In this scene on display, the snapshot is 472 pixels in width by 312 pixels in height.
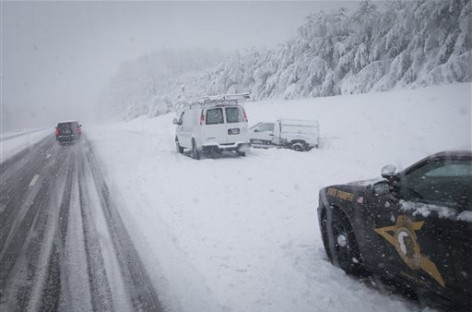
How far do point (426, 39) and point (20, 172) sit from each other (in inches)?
1025

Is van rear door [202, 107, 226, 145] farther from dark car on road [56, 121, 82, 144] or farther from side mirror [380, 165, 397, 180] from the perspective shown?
dark car on road [56, 121, 82, 144]

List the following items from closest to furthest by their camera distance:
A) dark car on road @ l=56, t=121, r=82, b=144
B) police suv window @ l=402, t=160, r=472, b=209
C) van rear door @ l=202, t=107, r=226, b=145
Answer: police suv window @ l=402, t=160, r=472, b=209, van rear door @ l=202, t=107, r=226, b=145, dark car on road @ l=56, t=121, r=82, b=144

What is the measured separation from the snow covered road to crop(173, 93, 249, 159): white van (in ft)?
16.8

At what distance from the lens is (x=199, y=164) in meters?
13.6

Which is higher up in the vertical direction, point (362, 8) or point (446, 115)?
point (362, 8)

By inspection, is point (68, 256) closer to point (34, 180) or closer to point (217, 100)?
point (34, 180)

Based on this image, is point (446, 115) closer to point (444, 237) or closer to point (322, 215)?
point (322, 215)

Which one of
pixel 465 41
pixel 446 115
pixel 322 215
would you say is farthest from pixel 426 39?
pixel 322 215

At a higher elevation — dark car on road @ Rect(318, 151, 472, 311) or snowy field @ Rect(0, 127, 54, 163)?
dark car on road @ Rect(318, 151, 472, 311)

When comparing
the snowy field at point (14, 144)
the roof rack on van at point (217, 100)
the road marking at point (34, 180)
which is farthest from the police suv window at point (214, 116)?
the snowy field at point (14, 144)

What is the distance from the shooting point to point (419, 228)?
339cm

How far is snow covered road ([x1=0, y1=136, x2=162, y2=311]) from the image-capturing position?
436cm

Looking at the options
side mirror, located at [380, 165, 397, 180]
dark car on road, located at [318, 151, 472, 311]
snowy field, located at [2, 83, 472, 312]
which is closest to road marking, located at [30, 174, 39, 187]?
snowy field, located at [2, 83, 472, 312]

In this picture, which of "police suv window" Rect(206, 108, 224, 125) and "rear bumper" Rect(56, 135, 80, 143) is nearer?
"police suv window" Rect(206, 108, 224, 125)
